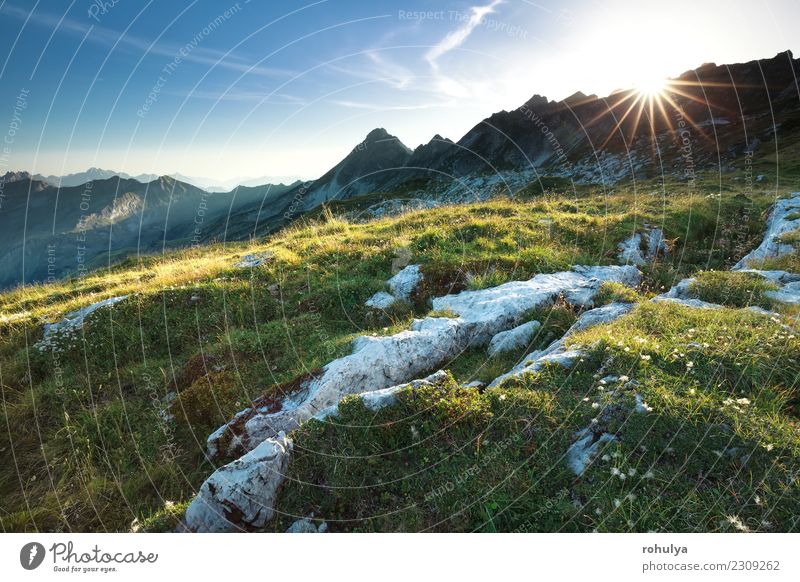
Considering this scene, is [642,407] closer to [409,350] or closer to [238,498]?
[409,350]

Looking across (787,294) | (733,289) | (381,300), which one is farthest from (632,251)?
(381,300)

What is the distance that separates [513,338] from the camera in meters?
7.43

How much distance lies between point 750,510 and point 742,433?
0.89m

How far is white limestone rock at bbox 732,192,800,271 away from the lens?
1173 centimetres

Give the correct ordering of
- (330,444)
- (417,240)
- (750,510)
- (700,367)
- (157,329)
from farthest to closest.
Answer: (417,240)
(157,329)
(700,367)
(330,444)
(750,510)

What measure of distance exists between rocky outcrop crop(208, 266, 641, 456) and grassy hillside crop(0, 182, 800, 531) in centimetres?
55

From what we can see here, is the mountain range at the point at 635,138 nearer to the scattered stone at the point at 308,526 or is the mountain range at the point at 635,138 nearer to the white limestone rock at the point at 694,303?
the white limestone rock at the point at 694,303

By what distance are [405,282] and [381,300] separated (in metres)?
1.07

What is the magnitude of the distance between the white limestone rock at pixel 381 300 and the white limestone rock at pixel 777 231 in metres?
10.0

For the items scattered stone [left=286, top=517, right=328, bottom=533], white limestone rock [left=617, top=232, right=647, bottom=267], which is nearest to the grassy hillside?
scattered stone [left=286, top=517, right=328, bottom=533]
